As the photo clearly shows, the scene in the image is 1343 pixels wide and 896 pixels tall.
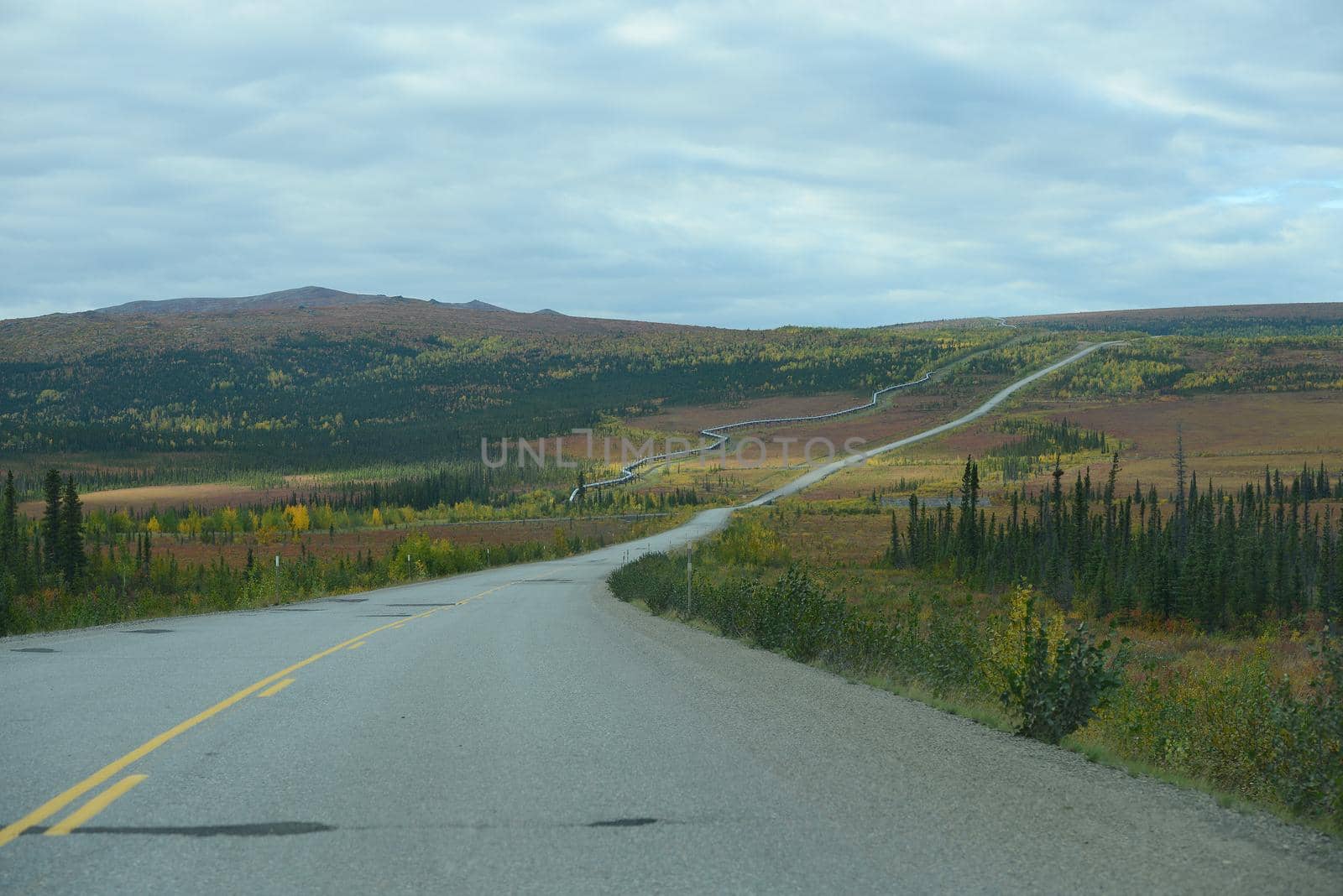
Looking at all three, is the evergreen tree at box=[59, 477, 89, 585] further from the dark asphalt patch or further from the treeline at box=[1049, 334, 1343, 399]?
the treeline at box=[1049, 334, 1343, 399]

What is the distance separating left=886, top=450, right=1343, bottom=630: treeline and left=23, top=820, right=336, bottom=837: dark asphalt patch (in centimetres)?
2688

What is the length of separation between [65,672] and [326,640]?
15.2 feet

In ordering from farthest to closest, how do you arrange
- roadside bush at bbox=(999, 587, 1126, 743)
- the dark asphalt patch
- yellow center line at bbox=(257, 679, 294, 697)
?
yellow center line at bbox=(257, 679, 294, 697) → roadside bush at bbox=(999, 587, 1126, 743) → the dark asphalt patch

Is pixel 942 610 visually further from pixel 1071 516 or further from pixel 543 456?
pixel 543 456

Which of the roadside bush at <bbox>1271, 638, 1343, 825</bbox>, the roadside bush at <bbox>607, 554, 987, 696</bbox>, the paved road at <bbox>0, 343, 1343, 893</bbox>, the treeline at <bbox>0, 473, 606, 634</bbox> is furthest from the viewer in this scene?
the treeline at <bbox>0, 473, 606, 634</bbox>

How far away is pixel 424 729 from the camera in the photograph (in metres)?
8.23

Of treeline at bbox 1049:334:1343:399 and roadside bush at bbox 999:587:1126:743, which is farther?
treeline at bbox 1049:334:1343:399

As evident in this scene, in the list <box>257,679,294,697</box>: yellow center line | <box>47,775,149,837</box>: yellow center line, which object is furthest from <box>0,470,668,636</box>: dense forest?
<box>47,775,149,837</box>: yellow center line

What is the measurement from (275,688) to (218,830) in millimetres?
5130

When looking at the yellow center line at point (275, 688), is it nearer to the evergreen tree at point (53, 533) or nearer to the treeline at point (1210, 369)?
the evergreen tree at point (53, 533)

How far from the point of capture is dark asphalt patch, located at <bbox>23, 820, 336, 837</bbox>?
5.39m

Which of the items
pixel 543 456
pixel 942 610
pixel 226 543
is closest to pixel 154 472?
pixel 543 456

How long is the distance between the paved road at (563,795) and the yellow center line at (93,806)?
22 mm

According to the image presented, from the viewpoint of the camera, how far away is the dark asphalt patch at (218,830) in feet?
17.7
